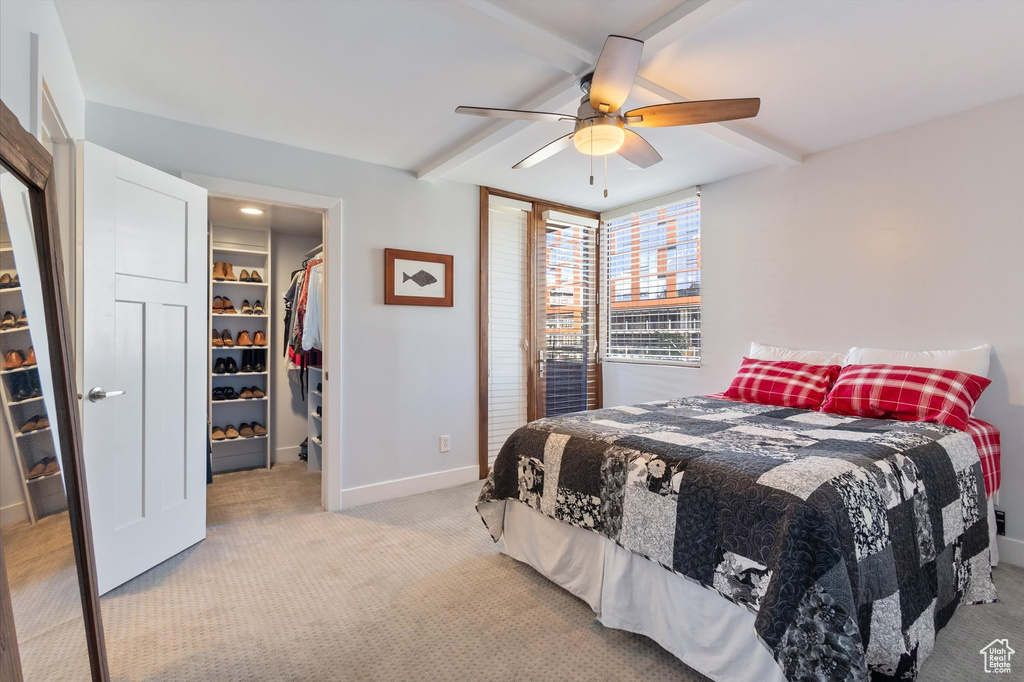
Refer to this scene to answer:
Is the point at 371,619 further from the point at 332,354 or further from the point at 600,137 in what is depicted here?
the point at 600,137

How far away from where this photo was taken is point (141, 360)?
2432mm

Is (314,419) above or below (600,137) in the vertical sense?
below

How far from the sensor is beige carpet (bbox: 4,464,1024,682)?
68.0 inches

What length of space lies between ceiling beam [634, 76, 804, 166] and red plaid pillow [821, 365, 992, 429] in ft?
4.61

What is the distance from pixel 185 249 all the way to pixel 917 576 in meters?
3.50

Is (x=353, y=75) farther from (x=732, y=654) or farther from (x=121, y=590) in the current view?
(x=732, y=654)

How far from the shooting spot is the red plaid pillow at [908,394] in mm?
2326

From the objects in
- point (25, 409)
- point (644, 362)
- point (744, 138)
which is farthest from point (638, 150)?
point (644, 362)

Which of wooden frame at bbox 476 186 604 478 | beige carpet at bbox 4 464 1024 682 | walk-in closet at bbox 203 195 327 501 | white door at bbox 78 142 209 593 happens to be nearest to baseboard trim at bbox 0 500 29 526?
beige carpet at bbox 4 464 1024 682

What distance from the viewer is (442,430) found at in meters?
3.80

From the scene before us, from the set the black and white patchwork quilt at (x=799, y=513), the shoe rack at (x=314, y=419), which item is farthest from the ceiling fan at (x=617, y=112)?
the shoe rack at (x=314, y=419)

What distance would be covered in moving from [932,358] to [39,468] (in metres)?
3.66

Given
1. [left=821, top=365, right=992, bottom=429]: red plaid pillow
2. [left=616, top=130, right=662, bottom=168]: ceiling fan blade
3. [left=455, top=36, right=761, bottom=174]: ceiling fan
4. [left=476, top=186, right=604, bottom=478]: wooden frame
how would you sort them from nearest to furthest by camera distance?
[left=455, top=36, right=761, bottom=174]: ceiling fan, [left=616, top=130, right=662, bottom=168]: ceiling fan blade, [left=821, top=365, right=992, bottom=429]: red plaid pillow, [left=476, top=186, right=604, bottom=478]: wooden frame

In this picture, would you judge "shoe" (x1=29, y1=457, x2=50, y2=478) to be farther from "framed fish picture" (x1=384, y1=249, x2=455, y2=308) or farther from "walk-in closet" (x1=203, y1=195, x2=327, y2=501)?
"walk-in closet" (x1=203, y1=195, x2=327, y2=501)
